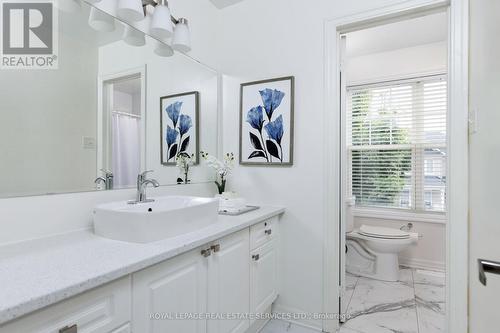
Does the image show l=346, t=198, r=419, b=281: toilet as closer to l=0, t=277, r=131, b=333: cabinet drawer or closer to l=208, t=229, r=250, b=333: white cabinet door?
l=208, t=229, r=250, b=333: white cabinet door

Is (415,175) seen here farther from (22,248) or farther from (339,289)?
(22,248)

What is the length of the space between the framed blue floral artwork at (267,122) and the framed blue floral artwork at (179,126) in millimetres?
383

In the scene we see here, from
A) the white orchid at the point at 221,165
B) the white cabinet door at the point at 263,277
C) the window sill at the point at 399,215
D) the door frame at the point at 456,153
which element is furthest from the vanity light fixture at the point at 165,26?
the window sill at the point at 399,215

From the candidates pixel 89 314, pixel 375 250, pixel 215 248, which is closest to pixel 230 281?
pixel 215 248

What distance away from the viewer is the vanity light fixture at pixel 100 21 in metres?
1.34

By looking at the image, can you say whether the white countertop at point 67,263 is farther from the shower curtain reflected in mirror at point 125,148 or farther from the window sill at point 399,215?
the window sill at point 399,215

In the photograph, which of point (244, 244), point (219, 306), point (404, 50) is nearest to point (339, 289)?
point (244, 244)

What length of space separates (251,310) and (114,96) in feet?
4.88

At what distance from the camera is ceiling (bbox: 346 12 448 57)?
2.55 metres

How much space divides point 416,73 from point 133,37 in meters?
2.92

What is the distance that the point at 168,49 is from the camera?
179 centimetres

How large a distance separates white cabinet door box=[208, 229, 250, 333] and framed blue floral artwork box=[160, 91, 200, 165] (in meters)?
0.75

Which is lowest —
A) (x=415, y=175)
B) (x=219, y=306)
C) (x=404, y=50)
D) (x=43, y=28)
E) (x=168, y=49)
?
(x=219, y=306)

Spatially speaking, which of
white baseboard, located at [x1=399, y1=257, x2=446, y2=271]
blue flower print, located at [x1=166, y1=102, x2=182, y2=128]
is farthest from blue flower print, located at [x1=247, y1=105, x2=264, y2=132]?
white baseboard, located at [x1=399, y1=257, x2=446, y2=271]
